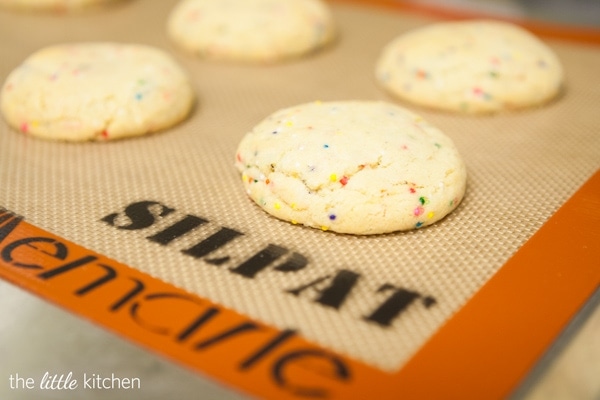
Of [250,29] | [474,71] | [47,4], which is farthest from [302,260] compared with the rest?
[47,4]

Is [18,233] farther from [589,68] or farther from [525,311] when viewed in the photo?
[589,68]

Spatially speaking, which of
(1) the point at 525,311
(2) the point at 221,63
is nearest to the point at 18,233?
(1) the point at 525,311

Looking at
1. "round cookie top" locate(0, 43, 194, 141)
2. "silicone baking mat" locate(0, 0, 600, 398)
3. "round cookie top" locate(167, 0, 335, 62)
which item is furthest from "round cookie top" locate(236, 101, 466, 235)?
"round cookie top" locate(167, 0, 335, 62)

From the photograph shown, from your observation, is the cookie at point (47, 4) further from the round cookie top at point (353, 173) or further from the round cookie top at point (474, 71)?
the round cookie top at point (353, 173)

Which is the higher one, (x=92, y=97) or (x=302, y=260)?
(x=92, y=97)

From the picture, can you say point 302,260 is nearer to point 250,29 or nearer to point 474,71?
point 474,71
